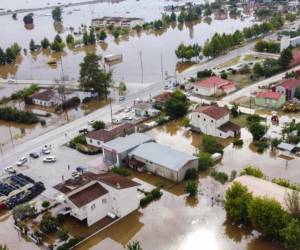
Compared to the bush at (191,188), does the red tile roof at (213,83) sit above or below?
above

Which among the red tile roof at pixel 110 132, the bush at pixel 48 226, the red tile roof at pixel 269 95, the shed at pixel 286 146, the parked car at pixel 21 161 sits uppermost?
the red tile roof at pixel 269 95

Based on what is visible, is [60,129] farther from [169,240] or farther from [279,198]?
[279,198]

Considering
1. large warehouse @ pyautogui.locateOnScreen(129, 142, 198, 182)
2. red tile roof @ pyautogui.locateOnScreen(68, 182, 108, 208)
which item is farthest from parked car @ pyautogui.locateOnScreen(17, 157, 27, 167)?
red tile roof @ pyautogui.locateOnScreen(68, 182, 108, 208)

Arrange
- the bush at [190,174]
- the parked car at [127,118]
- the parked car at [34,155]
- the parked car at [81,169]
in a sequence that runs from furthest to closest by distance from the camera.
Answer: the parked car at [127,118]
the parked car at [34,155]
the parked car at [81,169]
the bush at [190,174]

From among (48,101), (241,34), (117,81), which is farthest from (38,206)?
(241,34)

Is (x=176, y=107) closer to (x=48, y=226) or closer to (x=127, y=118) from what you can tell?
(x=127, y=118)

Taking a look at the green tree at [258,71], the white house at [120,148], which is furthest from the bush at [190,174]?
the green tree at [258,71]

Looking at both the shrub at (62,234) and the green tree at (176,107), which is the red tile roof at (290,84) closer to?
the green tree at (176,107)
